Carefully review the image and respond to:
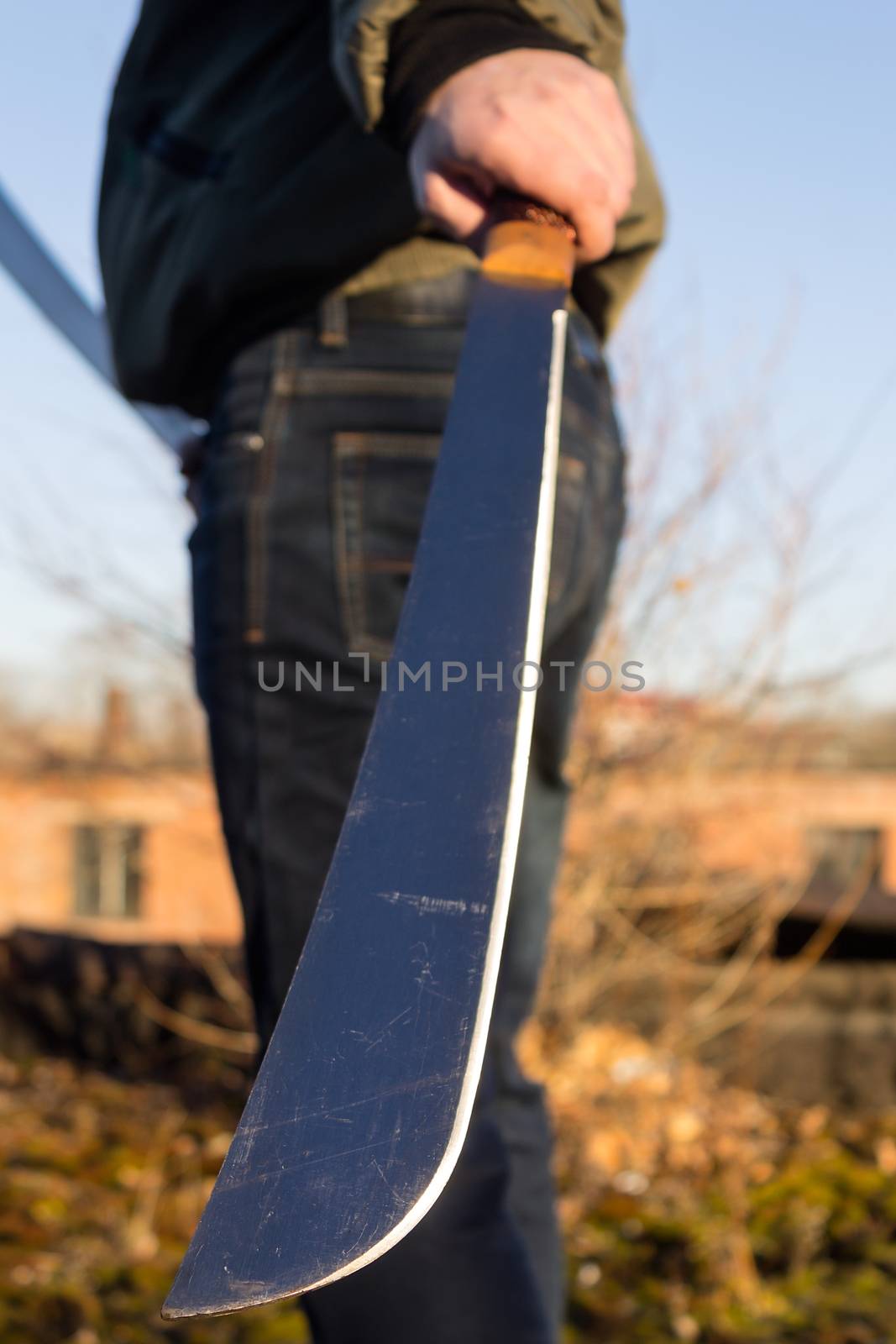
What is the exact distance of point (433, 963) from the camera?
1.85 ft

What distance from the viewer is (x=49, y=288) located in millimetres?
1678

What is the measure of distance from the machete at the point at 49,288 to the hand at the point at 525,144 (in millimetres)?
890

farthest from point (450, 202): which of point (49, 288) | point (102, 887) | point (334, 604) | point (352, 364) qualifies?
point (102, 887)

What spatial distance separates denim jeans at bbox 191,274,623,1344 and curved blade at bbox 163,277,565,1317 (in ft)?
0.66

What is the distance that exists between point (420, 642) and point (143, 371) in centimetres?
60

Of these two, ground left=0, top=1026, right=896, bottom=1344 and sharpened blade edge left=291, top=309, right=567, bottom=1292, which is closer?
sharpened blade edge left=291, top=309, right=567, bottom=1292

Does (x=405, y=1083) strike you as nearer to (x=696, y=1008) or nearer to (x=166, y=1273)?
(x=166, y=1273)

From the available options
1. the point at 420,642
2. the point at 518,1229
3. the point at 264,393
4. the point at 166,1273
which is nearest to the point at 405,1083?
the point at 420,642

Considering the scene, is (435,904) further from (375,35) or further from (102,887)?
(102,887)

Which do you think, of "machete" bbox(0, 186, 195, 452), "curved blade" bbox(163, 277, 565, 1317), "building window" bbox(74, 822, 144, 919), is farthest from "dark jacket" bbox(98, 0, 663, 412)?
"building window" bbox(74, 822, 144, 919)

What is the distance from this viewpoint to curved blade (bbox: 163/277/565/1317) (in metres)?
0.50

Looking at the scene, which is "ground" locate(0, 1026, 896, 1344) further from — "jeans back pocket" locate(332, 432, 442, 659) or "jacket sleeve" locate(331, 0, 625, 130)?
"jacket sleeve" locate(331, 0, 625, 130)

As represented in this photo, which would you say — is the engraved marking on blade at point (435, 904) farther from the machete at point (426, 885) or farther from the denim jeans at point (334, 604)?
the denim jeans at point (334, 604)

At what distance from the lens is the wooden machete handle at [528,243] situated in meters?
0.84
